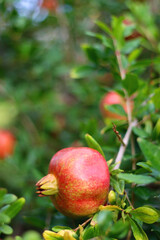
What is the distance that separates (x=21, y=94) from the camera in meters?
1.77

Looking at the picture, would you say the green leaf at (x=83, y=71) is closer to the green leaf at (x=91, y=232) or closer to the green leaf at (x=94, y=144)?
the green leaf at (x=94, y=144)

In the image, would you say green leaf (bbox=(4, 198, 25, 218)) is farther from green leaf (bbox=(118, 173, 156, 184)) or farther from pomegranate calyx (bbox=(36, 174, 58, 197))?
green leaf (bbox=(118, 173, 156, 184))

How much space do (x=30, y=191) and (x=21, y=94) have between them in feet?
2.27

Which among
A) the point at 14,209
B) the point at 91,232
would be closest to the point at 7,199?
the point at 14,209

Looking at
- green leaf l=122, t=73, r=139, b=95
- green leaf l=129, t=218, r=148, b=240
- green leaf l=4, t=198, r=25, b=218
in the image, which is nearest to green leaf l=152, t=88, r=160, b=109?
green leaf l=122, t=73, r=139, b=95

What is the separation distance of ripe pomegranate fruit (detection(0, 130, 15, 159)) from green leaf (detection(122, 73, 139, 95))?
1.17 m

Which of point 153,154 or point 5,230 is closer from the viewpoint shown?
point 153,154

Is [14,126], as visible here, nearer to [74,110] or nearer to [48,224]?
[74,110]

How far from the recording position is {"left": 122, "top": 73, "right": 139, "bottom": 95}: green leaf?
2.65 ft

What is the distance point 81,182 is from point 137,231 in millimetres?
162

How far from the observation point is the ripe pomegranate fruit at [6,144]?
1812mm

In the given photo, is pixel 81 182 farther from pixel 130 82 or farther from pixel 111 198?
pixel 130 82

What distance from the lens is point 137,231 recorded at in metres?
0.59

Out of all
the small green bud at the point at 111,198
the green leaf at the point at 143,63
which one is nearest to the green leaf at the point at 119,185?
the small green bud at the point at 111,198
